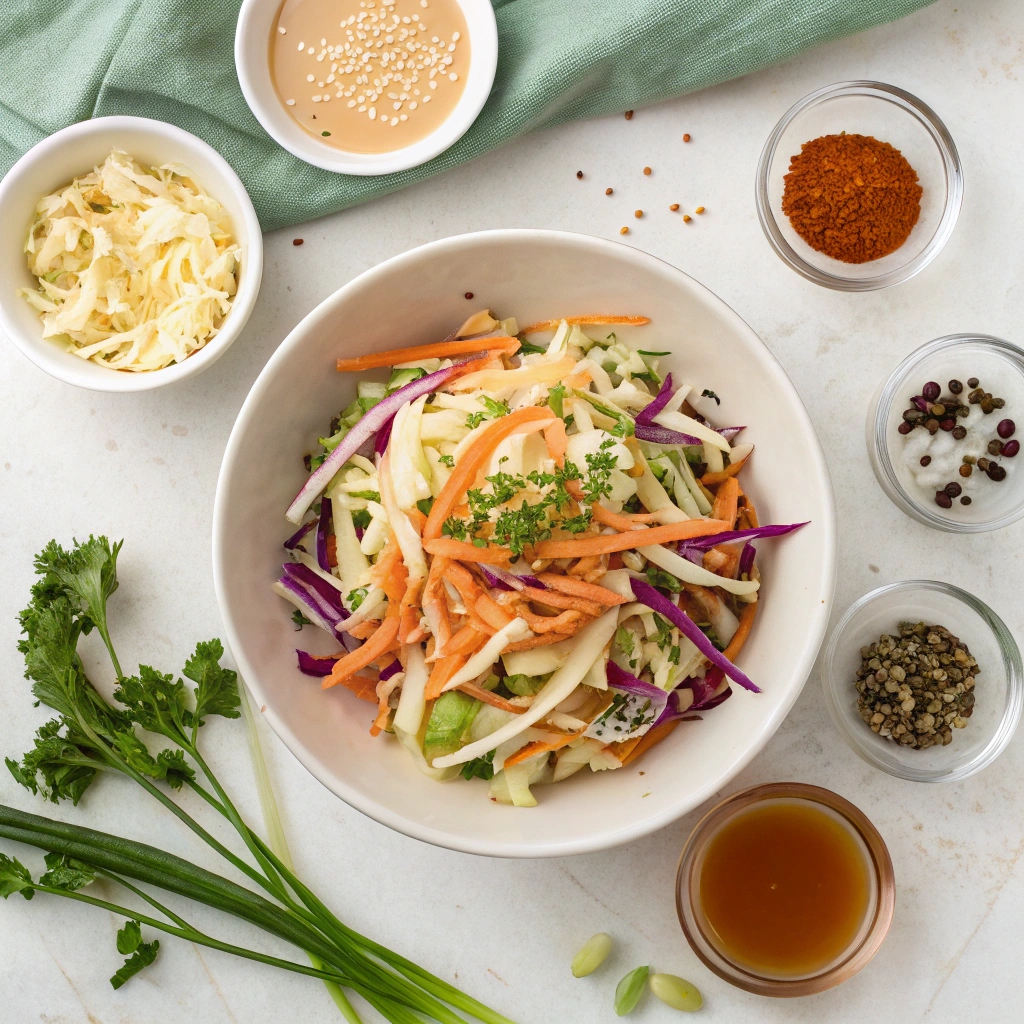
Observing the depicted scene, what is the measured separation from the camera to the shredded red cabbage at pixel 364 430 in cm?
215

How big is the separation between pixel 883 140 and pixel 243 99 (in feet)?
6.08

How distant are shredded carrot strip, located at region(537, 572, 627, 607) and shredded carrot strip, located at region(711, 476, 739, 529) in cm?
39

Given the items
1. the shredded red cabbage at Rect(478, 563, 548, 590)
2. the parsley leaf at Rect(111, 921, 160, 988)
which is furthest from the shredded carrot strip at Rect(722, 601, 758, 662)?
the parsley leaf at Rect(111, 921, 160, 988)

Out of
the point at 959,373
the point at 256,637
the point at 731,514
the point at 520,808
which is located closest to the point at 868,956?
the point at 520,808

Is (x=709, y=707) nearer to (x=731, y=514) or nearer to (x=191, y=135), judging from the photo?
(x=731, y=514)

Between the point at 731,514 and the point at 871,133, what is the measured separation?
133cm

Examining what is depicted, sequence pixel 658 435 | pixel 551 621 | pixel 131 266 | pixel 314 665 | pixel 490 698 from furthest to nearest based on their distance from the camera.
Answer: pixel 131 266, pixel 314 665, pixel 658 435, pixel 490 698, pixel 551 621

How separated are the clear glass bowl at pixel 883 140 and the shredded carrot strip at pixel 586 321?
0.59m

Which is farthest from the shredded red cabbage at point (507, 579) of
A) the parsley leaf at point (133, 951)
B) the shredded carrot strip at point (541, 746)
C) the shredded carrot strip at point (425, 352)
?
the parsley leaf at point (133, 951)

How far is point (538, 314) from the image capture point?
2.33 metres

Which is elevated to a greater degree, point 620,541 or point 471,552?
point 620,541

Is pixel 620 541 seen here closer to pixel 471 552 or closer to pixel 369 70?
pixel 471 552

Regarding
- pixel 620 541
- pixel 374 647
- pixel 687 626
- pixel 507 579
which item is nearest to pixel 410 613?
pixel 374 647

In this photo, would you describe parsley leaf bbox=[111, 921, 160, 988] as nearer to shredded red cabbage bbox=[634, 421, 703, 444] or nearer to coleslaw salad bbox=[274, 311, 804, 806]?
coleslaw salad bbox=[274, 311, 804, 806]
